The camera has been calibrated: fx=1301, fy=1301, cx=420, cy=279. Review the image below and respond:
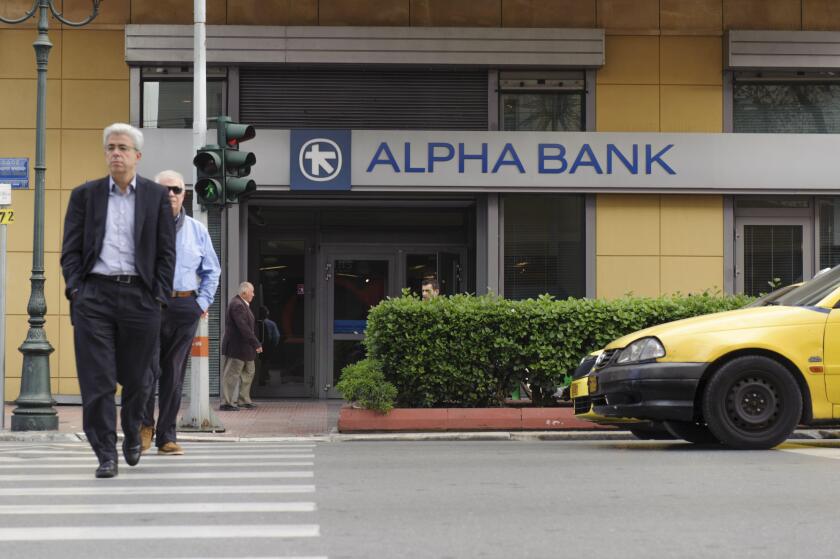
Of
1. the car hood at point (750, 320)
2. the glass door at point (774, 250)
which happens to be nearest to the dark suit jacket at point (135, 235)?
the car hood at point (750, 320)

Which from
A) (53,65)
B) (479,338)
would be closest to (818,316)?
(479,338)

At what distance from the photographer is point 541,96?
18.3 m

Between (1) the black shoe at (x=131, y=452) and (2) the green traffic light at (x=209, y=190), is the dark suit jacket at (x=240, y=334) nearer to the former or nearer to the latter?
(2) the green traffic light at (x=209, y=190)

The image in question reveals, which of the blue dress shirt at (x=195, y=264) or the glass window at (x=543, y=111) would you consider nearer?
the blue dress shirt at (x=195, y=264)

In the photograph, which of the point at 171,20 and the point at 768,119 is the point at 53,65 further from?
the point at 768,119

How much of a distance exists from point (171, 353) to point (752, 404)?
431 centimetres

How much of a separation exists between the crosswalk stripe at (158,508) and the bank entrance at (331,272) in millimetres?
12556

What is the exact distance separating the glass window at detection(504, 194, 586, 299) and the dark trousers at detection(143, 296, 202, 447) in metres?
9.50

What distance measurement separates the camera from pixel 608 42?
18281 millimetres

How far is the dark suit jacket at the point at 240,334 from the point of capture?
17.1 metres

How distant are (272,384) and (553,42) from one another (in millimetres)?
6356

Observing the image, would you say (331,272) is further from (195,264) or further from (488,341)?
(195,264)

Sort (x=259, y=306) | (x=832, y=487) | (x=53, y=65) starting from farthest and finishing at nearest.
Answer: (x=259, y=306)
(x=53, y=65)
(x=832, y=487)

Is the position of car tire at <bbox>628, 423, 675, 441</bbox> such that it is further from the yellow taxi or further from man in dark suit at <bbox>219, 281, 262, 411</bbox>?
man in dark suit at <bbox>219, 281, 262, 411</bbox>
